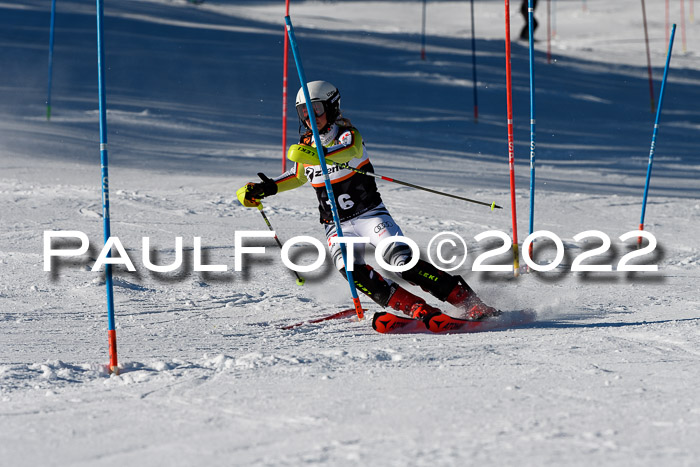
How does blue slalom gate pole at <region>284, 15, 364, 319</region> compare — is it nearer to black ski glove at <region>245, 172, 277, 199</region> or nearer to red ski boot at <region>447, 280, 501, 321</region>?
black ski glove at <region>245, 172, 277, 199</region>

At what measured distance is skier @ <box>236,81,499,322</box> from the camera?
532 centimetres

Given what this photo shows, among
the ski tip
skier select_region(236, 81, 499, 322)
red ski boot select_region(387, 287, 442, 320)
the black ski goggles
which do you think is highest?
the black ski goggles

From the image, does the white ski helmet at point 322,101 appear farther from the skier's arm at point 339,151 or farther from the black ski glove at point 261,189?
the black ski glove at point 261,189

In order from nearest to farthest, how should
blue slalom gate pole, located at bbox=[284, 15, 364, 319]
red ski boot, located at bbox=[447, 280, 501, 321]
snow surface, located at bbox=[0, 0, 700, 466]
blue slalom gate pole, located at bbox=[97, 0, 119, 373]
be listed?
snow surface, located at bbox=[0, 0, 700, 466], blue slalom gate pole, located at bbox=[97, 0, 119, 373], blue slalom gate pole, located at bbox=[284, 15, 364, 319], red ski boot, located at bbox=[447, 280, 501, 321]

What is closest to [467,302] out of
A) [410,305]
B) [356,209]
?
[410,305]

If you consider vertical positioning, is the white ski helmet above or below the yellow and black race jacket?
above

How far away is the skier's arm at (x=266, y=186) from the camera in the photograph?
549 centimetres

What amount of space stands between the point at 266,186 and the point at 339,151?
549mm

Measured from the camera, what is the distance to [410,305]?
17.3 ft

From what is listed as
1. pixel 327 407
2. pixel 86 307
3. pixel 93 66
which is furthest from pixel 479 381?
pixel 93 66

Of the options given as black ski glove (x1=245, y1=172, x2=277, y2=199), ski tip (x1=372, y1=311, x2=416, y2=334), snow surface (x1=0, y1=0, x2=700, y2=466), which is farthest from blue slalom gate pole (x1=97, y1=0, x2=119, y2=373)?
ski tip (x1=372, y1=311, x2=416, y2=334)

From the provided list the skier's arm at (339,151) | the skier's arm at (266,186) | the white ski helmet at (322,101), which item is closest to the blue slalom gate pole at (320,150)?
the skier's arm at (339,151)

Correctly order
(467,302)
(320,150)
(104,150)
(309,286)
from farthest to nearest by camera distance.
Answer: (309,286) → (467,302) → (320,150) → (104,150)

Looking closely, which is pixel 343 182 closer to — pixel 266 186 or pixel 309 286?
pixel 266 186
